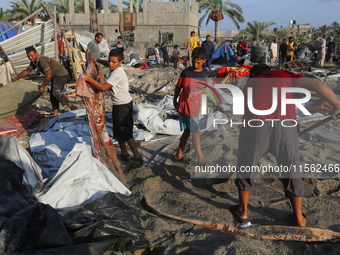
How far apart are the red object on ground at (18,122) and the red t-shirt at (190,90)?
3.35 m

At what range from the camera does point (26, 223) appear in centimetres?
202

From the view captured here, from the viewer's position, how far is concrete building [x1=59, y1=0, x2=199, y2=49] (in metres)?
26.2

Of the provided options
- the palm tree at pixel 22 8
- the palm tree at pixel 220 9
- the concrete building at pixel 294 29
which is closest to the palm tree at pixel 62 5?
the palm tree at pixel 22 8

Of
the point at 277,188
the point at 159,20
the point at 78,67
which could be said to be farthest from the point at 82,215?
the point at 159,20

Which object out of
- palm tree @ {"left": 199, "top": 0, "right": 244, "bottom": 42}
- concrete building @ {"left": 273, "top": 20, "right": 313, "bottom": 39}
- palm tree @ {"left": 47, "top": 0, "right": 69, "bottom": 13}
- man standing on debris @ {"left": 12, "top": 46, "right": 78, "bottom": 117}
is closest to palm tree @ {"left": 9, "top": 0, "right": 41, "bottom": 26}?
palm tree @ {"left": 47, "top": 0, "right": 69, "bottom": 13}

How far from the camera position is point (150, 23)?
26.6 meters

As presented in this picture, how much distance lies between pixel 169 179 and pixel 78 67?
6.87 m

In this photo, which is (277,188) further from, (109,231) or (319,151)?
(109,231)

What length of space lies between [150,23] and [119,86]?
24042mm

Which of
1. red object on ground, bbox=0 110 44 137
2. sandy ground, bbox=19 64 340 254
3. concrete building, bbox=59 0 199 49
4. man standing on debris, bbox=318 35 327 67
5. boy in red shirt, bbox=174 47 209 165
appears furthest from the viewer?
concrete building, bbox=59 0 199 49

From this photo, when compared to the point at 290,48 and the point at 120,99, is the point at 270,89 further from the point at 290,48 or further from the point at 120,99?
the point at 290,48

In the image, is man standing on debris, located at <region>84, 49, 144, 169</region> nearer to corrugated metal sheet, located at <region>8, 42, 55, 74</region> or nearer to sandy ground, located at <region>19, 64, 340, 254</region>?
sandy ground, located at <region>19, 64, 340, 254</region>

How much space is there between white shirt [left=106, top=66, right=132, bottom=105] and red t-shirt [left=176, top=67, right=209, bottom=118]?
753mm

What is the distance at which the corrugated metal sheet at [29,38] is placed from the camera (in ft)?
28.1
